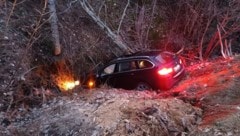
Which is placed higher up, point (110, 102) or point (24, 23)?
point (24, 23)

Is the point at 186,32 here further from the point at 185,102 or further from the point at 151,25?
the point at 185,102

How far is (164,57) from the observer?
1302cm

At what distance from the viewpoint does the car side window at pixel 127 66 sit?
13234 mm

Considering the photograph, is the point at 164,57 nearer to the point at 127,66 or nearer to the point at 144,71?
the point at 144,71

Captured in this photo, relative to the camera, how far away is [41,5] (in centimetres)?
1712

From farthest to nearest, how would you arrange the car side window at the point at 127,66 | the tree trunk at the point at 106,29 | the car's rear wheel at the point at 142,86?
1. the tree trunk at the point at 106,29
2. the car side window at the point at 127,66
3. the car's rear wheel at the point at 142,86

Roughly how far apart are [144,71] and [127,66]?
29.2 inches

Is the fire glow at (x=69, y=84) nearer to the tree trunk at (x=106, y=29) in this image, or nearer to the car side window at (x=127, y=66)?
the car side window at (x=127, y=66)

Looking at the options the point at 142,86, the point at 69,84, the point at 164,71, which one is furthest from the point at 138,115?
the point at 69,84

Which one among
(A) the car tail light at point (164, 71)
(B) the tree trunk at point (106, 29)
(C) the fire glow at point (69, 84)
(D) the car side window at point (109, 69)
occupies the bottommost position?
(C) the fire glow at point (69, 84)

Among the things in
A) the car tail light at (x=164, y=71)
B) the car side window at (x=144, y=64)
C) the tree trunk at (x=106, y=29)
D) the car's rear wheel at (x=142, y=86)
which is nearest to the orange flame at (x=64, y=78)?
the car's rear wheel at (x=142, y=86)

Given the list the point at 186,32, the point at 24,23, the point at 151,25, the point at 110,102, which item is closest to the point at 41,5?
the point at 24,23

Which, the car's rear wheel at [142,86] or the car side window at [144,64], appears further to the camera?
the car's rear wheel at [142,86]

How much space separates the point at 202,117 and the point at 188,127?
713 mm
